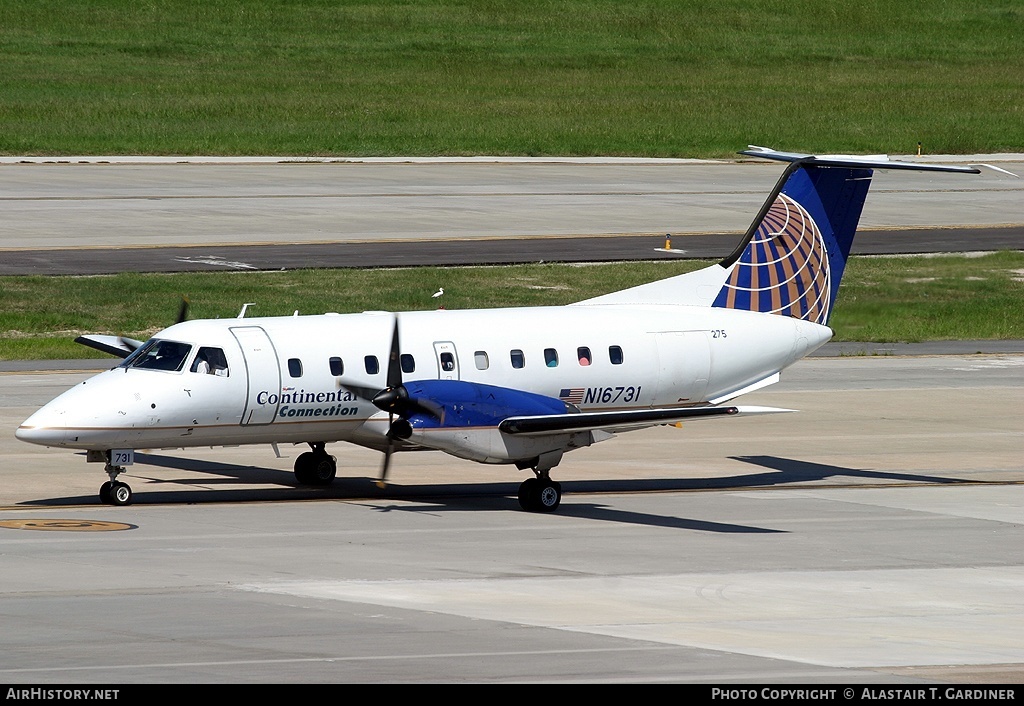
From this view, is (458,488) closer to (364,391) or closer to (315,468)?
(315,468)

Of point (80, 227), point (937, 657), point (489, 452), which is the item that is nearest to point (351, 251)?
point (80, 227)

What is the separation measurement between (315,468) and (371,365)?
9.03 ft

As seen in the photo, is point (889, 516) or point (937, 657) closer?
point (937, 657)

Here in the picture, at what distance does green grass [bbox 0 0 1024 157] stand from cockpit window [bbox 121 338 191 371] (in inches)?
2145

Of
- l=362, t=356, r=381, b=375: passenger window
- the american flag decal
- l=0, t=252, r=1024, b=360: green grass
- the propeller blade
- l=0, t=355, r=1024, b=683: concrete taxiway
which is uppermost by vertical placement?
l=0, t=252, r=1024, b=360: green grass

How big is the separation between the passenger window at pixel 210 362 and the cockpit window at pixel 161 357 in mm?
217

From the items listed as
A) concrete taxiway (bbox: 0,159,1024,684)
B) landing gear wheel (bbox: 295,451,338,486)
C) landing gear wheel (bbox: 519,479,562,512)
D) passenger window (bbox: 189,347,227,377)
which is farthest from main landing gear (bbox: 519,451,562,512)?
passenger window (bbox: 189,347,227,377)

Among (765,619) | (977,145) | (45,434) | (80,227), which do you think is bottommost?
(765,619)

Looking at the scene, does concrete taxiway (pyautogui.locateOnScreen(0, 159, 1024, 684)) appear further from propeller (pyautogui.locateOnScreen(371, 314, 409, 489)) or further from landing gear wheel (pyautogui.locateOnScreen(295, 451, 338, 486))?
propeller (pyautogui.locateOnScreen(371, 314, 409, 489))

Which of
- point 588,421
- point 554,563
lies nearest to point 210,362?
point 588,421

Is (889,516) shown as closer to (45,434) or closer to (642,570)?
(642,570)

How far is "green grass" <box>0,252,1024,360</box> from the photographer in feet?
155

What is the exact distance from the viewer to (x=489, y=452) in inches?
1064
